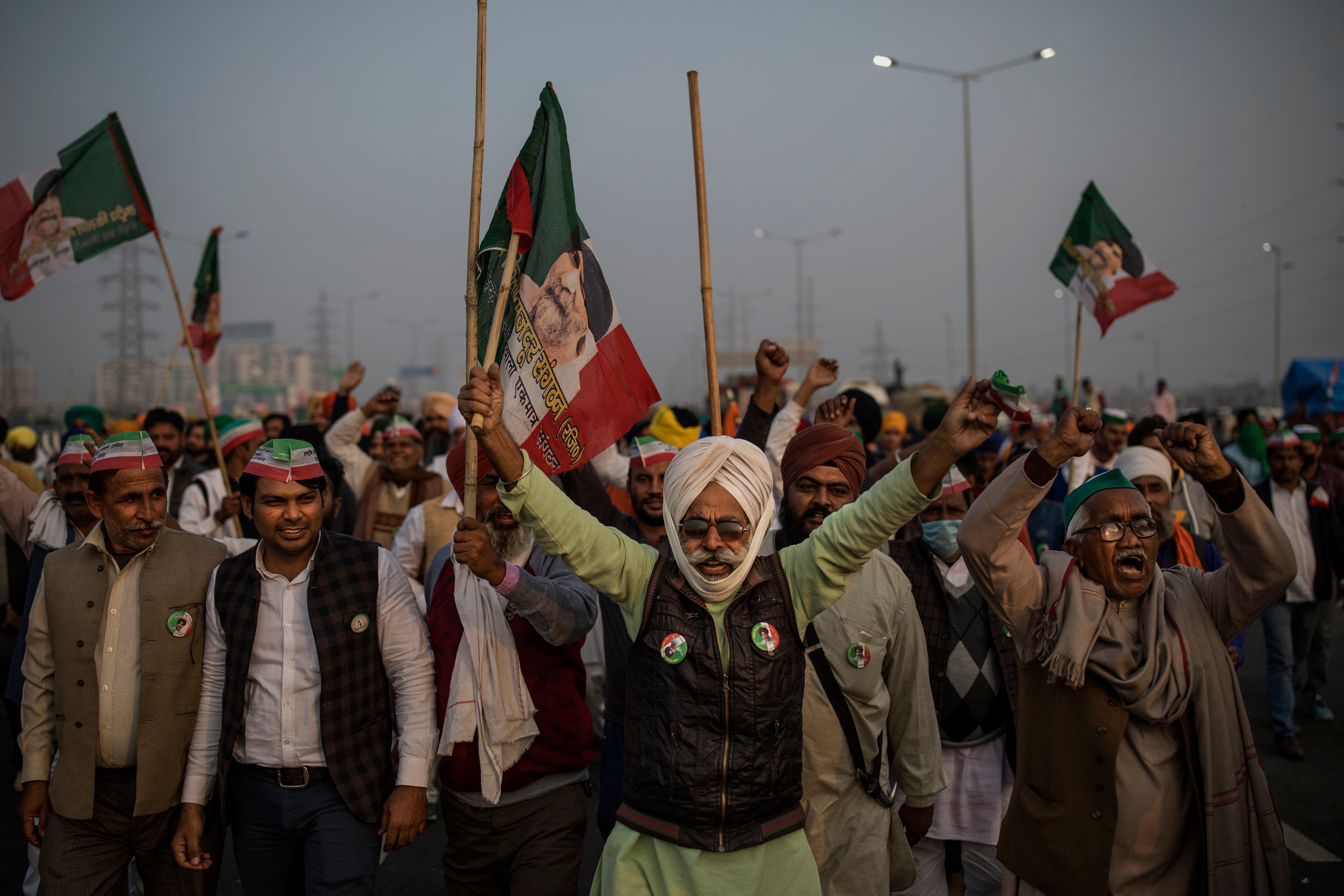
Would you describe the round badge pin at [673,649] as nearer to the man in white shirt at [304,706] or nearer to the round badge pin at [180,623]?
the man in white shirt at [304,706]

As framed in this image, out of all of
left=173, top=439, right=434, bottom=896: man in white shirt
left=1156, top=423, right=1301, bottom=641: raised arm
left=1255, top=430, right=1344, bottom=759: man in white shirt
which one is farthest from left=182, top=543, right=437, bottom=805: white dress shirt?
left=1255, top=430, right=1344, bottom=759: man in white shirt

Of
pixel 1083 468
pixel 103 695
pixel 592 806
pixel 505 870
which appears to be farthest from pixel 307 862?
pixel 1083 468

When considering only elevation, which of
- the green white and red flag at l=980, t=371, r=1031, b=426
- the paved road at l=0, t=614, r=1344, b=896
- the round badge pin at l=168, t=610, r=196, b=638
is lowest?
the paved road at l=0, t=614, r=1344, b=896

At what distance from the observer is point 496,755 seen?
305 centimetres

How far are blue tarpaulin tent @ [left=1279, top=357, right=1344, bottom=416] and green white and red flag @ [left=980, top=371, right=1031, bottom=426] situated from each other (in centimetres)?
1554

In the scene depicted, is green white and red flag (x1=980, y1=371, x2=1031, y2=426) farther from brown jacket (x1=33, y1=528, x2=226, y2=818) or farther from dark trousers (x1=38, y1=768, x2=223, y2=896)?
dark trousers (x1=38, y1=768, x2=223, y2=896)

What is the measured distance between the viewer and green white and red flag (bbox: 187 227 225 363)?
26.5 ft

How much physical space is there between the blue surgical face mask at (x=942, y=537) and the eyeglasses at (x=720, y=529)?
1.58 metres

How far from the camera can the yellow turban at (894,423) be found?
8.68 meters

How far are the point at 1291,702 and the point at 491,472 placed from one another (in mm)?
5925

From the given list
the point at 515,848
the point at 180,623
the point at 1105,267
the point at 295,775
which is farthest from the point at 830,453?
the point at 1105,267

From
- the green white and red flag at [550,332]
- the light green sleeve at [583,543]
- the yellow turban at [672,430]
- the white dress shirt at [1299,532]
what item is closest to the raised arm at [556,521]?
the light green sleeve at [583,543]

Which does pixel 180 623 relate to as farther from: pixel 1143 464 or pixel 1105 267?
pixel 1105 267

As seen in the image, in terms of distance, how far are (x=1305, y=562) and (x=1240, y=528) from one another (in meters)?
4.93
